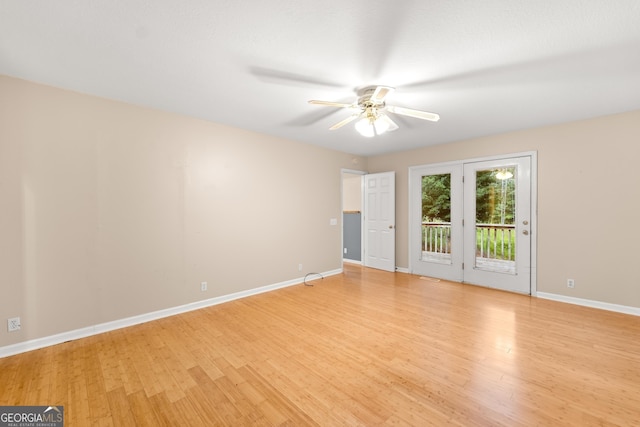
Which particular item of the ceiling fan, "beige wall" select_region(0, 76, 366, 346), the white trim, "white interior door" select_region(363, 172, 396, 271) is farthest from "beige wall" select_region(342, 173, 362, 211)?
the white trim

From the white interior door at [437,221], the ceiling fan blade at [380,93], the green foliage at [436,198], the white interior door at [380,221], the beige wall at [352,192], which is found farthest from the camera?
the beige wall at [352,192]

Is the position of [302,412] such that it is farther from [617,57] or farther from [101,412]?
[617,57]

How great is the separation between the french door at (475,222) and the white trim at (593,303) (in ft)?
0.82

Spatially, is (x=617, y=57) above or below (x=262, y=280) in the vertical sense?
above

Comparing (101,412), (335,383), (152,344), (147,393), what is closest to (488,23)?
(335,383)

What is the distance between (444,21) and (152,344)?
11.6 feet

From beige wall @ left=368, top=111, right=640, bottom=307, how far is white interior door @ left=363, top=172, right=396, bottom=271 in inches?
81.3

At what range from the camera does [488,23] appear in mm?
1650

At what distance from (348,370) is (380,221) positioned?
383 cm

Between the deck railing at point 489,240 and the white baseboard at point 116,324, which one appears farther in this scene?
the deck railing at point 489,240

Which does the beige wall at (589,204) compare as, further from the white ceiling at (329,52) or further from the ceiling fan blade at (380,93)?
the ceiling fan blade at (380,93)

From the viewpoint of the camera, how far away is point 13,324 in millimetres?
2314
